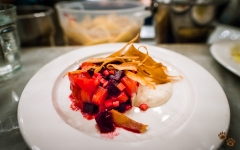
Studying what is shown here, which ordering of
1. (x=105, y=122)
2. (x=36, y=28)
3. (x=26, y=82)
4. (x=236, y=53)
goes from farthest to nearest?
(x=36, y=28)
(x=236, y=53)
(x=26, y=82)
(x=105, y=122)

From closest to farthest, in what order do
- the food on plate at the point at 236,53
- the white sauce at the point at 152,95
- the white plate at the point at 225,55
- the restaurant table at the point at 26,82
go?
the restaurant table at the point at 26,82 → the white sauce at the point at 152,95 → the white plate at the point at 225,55 → the food on plate at the point at 236,53

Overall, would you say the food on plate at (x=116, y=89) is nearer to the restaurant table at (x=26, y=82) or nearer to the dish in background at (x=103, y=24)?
the restaurant table at (x=26, y=82)

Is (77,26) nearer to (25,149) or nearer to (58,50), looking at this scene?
(58,50)

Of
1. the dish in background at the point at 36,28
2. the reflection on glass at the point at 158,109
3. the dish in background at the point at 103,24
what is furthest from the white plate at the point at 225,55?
the dish in background at the point at 36,28

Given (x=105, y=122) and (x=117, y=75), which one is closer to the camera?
(x=105, y=122)

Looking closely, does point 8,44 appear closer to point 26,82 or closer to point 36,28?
point 26,82

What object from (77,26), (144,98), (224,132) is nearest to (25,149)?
(144,98)

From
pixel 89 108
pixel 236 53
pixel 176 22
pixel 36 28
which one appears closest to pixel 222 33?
pixel 176 22

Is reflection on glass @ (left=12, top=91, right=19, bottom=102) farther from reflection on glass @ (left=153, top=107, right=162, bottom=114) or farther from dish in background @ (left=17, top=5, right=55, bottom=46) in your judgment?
dish in background @ (left=17, top=5, right=55, bottom=46)
